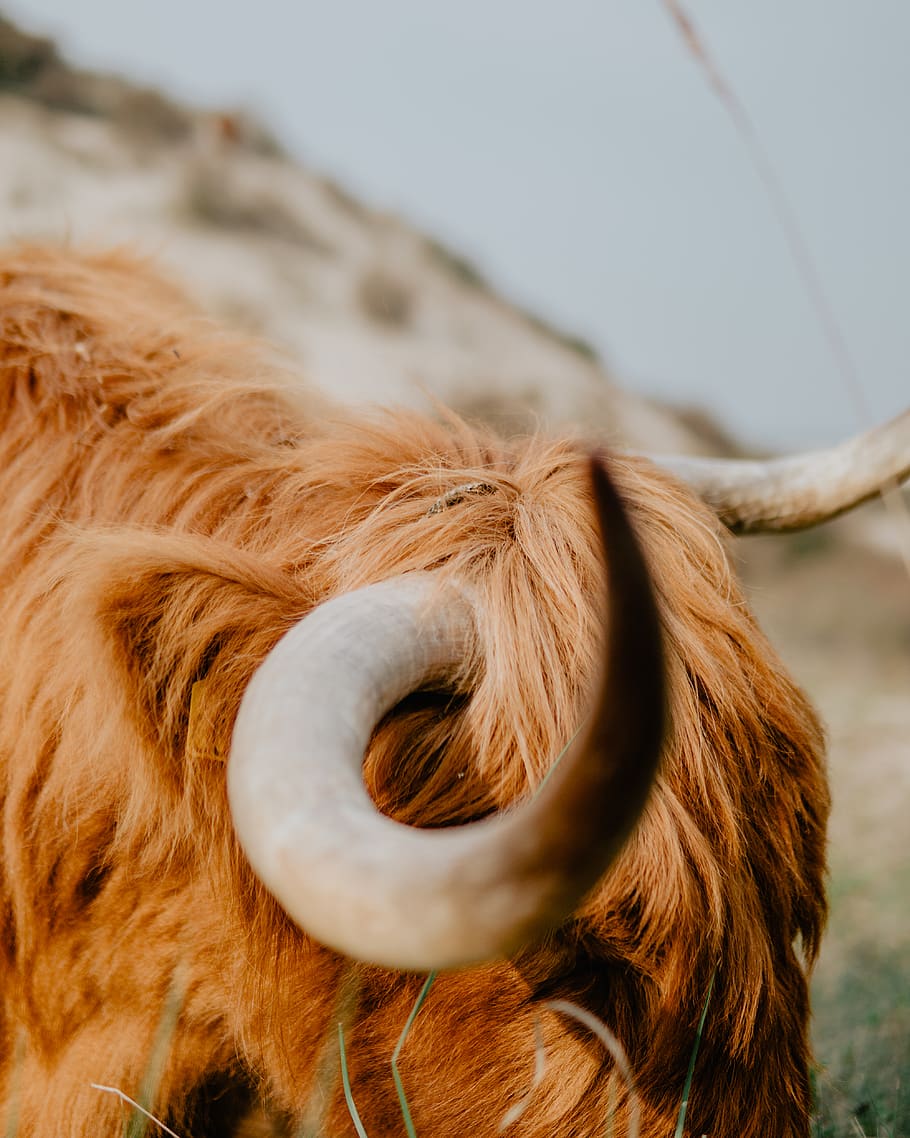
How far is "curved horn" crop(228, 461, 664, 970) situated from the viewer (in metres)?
0.92

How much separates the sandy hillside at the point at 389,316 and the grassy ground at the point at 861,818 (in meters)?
0.03

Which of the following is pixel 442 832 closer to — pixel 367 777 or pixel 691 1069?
pixel 367 777

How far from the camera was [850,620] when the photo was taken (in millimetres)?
13086

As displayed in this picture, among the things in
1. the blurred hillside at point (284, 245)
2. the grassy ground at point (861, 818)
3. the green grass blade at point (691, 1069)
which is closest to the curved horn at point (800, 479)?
the grassy ground at point (861, 818)

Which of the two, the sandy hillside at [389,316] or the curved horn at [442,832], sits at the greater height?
the sandy hillside at [389,316]

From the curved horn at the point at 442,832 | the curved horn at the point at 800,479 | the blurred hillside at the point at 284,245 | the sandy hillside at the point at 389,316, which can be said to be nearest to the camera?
the curved horn at the point at 442,832

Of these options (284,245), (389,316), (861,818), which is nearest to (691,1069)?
(861,818)

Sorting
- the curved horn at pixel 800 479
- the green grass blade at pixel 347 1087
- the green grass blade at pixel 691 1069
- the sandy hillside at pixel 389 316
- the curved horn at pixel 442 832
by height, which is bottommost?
the green grass blade at pixel 347 1087

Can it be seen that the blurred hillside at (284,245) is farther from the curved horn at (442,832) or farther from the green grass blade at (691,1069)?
the curved horn at (442,832)

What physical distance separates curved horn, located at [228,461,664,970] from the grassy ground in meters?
1.48

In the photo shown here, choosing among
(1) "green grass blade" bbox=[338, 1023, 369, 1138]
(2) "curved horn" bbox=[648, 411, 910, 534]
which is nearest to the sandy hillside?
(2) "curved horn" bbox=[648, 411, 910, 534]

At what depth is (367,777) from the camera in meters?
1.69

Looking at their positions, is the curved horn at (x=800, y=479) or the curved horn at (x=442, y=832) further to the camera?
the curved horn at (x=800, y=479)

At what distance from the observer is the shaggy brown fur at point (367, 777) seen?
160cm
